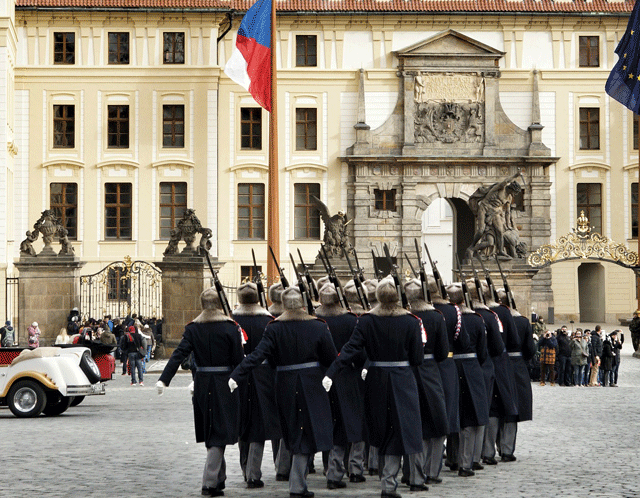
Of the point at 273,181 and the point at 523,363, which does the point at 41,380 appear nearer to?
the point at 523,363

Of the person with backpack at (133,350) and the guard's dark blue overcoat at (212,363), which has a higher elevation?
the guard's dark blue overcoat at (212,363)

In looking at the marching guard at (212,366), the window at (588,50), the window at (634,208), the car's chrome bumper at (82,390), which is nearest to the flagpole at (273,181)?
the car's chrome bumper at (82,390)

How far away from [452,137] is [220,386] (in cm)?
3674

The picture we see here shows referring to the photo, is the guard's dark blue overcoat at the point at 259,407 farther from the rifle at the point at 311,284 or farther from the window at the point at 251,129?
the window at the point at 251,129

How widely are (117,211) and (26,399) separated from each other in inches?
1125

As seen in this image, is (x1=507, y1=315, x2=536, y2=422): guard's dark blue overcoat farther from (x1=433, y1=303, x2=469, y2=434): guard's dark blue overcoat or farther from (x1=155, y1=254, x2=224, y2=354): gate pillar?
(x1=155, y1=254, x2=224, y2=354): gate pillar

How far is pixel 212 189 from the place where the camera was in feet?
152

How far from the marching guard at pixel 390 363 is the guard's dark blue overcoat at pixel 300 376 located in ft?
0.80

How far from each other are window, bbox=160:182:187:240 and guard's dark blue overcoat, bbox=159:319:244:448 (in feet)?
118

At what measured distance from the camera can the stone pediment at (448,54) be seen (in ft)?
152

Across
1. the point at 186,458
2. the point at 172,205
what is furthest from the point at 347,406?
the point at 172,205

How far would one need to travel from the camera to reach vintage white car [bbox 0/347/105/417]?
18.2m

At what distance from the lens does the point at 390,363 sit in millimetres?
10461

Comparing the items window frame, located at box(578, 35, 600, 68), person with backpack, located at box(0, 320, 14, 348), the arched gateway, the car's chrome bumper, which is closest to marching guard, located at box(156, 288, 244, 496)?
the car's chrome bumper
